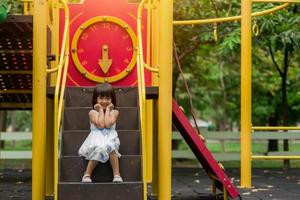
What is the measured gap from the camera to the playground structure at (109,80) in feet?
20.8

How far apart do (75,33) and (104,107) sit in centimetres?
210

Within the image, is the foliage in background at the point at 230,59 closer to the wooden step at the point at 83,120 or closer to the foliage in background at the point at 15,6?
the foliage in background at the point at 15,6

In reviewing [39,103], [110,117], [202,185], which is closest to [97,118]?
[110,117]

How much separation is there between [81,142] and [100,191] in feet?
2.83

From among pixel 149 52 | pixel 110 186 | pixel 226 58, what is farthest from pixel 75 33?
pixel 226 58

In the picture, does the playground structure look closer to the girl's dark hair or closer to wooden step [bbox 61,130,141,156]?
wooden step [bbox 61,130,141,156]

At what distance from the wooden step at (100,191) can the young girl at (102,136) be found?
0.60ft

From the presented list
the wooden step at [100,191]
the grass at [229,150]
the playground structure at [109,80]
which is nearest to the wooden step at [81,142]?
the playground structure at [109,80]

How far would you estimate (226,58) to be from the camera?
22.7 meters

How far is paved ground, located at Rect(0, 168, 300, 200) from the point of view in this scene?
838 cm

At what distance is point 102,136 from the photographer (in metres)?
6.16

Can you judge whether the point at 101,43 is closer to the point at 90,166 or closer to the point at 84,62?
the point at 84,62

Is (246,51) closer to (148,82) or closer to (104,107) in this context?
(148,82)

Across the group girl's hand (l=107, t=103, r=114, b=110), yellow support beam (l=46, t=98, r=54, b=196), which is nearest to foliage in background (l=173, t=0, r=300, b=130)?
yellow support beam (l=46, t=98, r=54, b=196)
